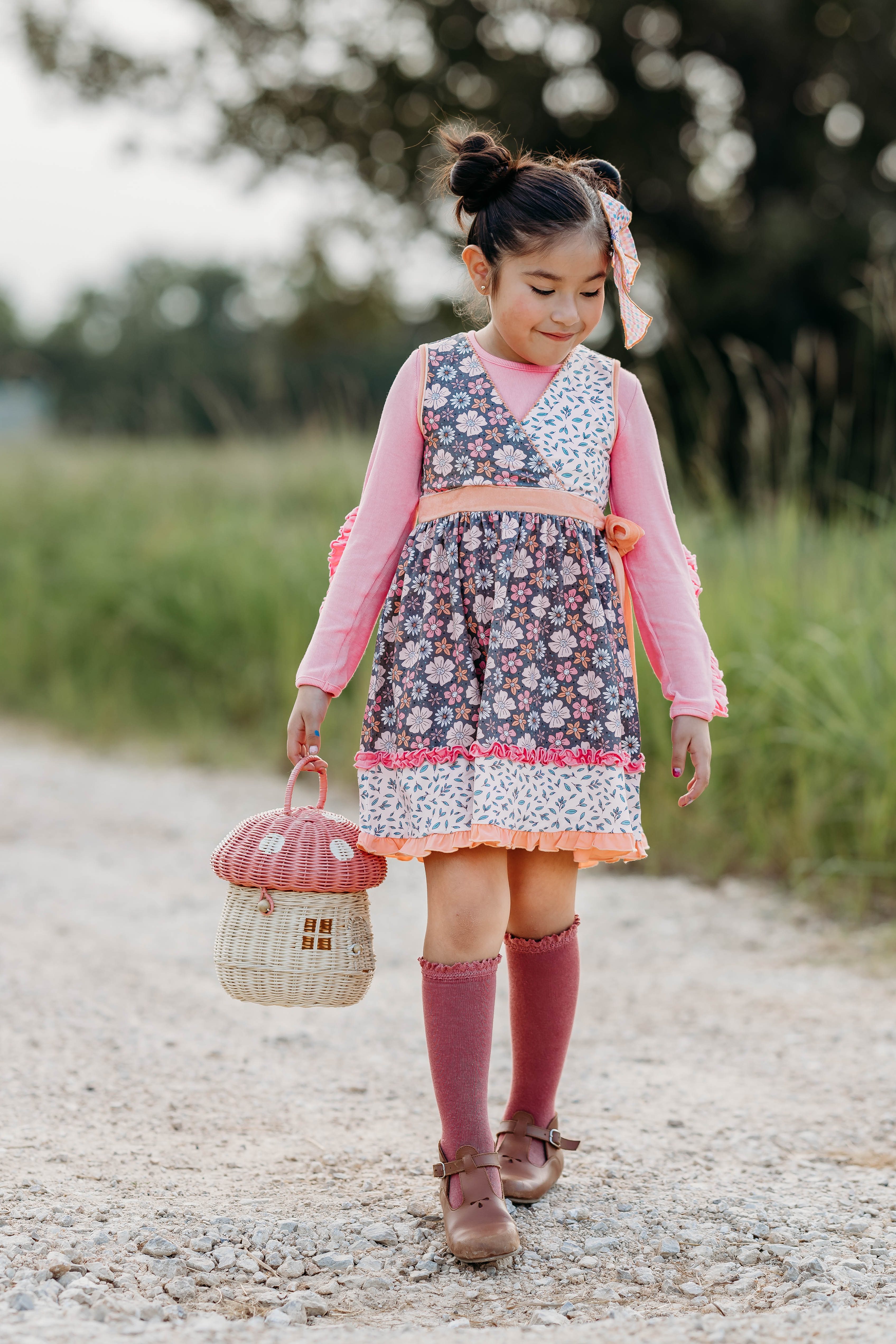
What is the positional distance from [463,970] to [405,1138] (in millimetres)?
569

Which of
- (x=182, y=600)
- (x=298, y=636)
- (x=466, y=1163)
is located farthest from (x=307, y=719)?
(x=182, y=600)

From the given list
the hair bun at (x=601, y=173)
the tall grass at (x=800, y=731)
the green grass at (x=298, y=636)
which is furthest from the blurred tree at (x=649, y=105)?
the hair bun at (x=601, y=173)

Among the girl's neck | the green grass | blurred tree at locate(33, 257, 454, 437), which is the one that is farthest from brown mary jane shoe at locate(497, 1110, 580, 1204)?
blurred tree at locate(33, 257, 454, 437)

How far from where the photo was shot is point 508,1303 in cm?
161

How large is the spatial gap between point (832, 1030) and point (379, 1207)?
1248 mm

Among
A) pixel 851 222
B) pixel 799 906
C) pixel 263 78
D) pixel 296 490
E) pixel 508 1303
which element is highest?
pixel 263 78

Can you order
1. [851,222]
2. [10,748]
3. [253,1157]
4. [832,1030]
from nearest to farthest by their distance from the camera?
[253,1157] → [832,1030] → [10,748] → [851,222]

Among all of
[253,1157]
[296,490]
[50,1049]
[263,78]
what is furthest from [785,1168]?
[263,78]

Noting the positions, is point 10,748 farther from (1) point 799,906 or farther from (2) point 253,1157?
(2) point 253,1157

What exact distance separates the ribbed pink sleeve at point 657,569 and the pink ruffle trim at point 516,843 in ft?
0.70

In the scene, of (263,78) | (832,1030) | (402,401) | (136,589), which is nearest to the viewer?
(402,401)

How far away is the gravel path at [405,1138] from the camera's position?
62.5 inches

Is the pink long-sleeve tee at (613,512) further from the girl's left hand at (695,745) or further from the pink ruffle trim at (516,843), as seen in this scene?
the pink ruffle trim at (516,843)

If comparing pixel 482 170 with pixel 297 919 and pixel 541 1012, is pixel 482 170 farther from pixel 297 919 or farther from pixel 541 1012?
pixel 541 1012
